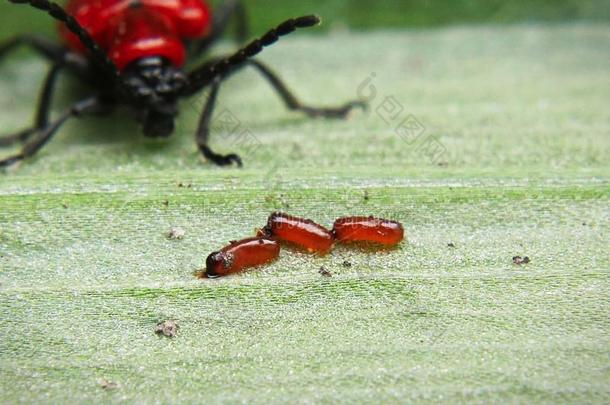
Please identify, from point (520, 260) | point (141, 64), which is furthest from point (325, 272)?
point (141, 64)

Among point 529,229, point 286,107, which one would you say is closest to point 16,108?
point 286,107

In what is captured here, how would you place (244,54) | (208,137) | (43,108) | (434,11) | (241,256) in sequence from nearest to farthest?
(241,256) → (244,54) → (208,137) → (43,108) → (434,11)

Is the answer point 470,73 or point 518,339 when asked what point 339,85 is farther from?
point 518,339

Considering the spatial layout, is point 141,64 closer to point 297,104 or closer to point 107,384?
point 297,104

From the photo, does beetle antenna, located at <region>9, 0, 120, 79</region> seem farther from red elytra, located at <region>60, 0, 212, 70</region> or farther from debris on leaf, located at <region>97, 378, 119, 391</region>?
debris on leaf, located at <region>97, 378, 119, 391</region>

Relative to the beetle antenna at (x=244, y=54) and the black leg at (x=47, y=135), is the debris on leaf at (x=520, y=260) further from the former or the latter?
the black leg at (x=47, y=135)

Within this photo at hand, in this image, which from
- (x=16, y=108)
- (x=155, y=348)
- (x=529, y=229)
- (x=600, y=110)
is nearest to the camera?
(x=155, y=348)

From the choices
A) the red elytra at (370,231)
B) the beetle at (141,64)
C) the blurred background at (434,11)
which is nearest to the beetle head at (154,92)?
the beetle at (141,64)
